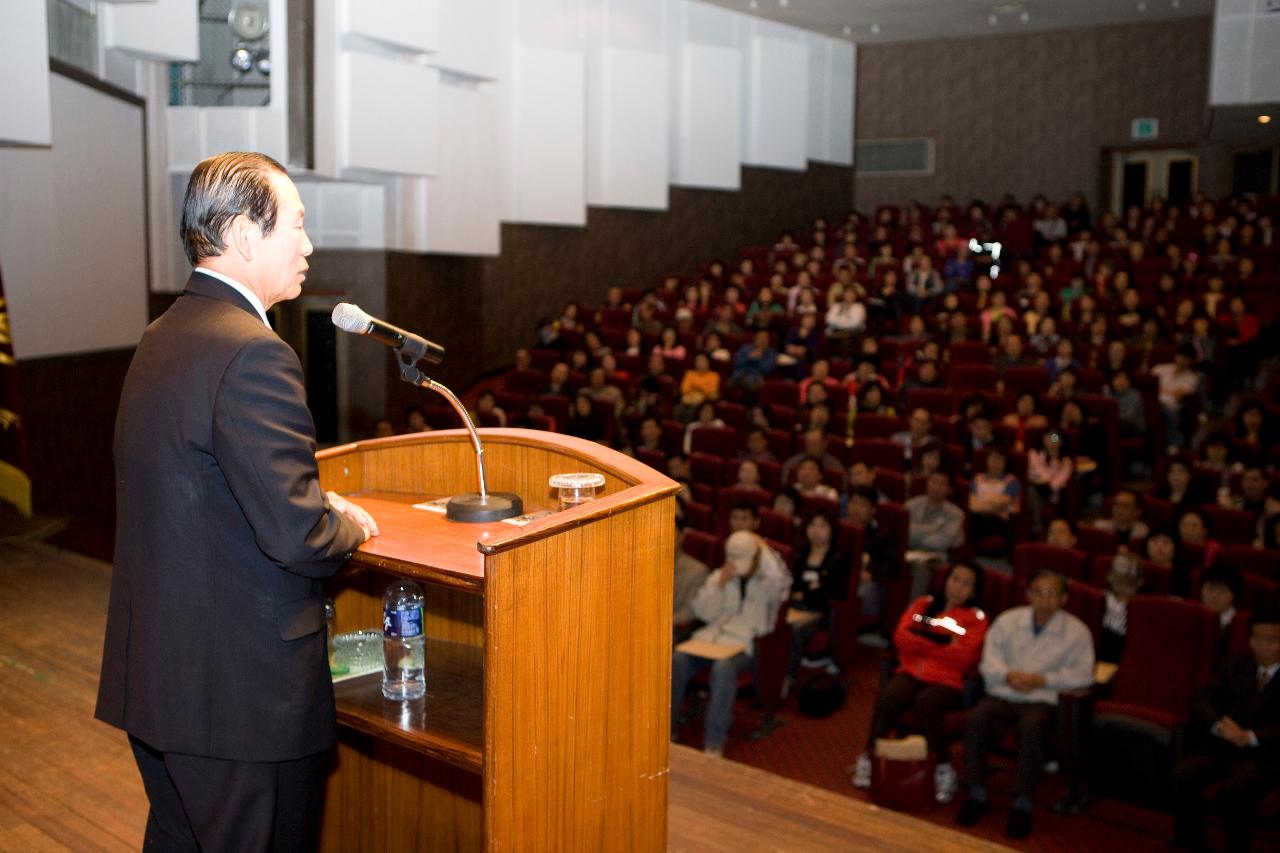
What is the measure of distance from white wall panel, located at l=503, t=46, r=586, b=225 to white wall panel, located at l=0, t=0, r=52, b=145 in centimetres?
434

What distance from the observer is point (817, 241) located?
364 inches

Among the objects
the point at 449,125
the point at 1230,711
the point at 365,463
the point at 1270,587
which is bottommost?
the point at 1230,711

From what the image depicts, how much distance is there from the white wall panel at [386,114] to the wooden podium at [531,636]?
17.0 feet

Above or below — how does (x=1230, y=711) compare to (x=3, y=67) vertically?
below

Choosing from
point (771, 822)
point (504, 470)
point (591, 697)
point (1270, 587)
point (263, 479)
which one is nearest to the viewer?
point (263, 479)

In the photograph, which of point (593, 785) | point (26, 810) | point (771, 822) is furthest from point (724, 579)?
point (593, 785)

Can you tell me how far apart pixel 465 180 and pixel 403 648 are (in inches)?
249

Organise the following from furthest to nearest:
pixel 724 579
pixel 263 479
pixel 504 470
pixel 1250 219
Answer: pixel 1250 219, pixel 724 579, pixel 504 470, pixel 263 479

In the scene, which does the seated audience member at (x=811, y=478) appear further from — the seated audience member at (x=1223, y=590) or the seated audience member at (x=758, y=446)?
the seated audience member at (x=1223, y=590)

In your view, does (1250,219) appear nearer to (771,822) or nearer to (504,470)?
(771,822)

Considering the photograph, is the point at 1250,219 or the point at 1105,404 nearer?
the point at 1105,404

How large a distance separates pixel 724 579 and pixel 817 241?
20.4 ft

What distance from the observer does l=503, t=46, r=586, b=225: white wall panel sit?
7828mm

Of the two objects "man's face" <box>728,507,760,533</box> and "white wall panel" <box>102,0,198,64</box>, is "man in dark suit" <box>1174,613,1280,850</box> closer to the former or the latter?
"man's face" <box>728,507,760,533</box>
